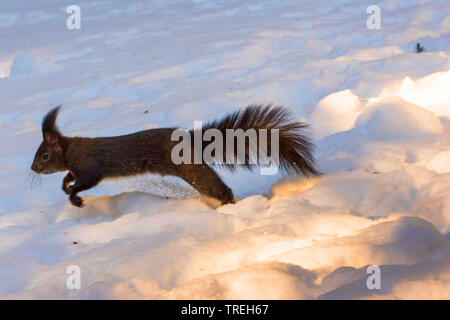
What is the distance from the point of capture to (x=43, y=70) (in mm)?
6301

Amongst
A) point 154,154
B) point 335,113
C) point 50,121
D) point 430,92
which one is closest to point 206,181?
point 154,154

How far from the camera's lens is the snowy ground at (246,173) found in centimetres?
198

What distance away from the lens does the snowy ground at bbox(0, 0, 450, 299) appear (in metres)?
1.98

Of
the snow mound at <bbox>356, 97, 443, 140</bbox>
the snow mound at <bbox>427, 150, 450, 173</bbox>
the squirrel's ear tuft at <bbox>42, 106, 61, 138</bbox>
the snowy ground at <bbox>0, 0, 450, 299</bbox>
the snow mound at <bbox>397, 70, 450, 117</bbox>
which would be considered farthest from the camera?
the snow mound at <bbox>397, 70, 450, 117</bbox>

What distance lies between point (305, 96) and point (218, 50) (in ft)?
5.51

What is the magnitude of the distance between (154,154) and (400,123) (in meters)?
1.50

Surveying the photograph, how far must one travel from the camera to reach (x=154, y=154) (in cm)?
311

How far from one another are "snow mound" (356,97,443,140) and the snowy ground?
0.03 feet

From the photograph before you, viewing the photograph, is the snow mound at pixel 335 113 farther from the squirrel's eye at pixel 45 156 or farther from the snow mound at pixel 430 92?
the squirrel's eye at pixel 45 156

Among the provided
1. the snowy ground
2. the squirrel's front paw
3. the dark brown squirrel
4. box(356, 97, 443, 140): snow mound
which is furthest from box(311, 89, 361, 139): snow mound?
the squirrel's front paw

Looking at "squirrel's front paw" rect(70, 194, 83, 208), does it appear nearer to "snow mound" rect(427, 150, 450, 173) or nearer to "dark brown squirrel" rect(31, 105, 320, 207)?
"dark brown squirrel" rect(31, 105, 320, 207)

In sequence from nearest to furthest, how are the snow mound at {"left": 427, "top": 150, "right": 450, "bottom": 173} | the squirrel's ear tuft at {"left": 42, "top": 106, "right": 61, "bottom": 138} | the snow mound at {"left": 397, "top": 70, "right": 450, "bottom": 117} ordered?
the snow mound at {"left": 427, "top": 150, "right": 450, "bottom": 173}, the squirrel's ear tuft at {"left": 42, "top": 106, "right": 61, "bottom": 138}, the snow mound at {"left": 397, "top": 70, "right": 450, "bottom": 117}

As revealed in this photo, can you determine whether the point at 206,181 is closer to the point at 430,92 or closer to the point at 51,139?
the point at 51,139

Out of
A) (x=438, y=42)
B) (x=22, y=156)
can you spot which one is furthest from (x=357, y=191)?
(x=438, y=42)
